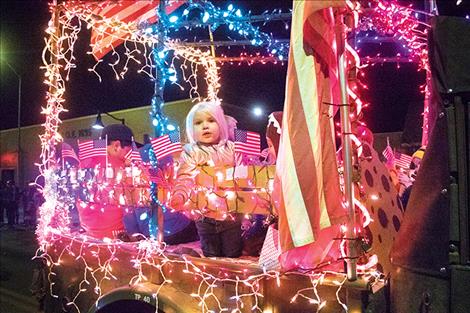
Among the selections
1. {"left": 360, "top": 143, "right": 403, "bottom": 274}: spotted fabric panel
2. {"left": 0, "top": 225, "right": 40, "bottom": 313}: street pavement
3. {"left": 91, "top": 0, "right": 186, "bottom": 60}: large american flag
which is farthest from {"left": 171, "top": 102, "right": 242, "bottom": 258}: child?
{"left": 0, "top": 225, "right": 40, "bottom": 313}: street pavement

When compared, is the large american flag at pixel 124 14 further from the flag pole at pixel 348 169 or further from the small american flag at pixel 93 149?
the flag pole at pixel 348 169

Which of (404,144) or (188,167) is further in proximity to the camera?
(404,144)

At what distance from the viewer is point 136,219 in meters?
4.29

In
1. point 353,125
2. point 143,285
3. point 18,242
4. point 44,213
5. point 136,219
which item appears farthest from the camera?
point 18,242

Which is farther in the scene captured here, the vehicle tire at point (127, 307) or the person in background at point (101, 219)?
the person in background at point (101, 219)

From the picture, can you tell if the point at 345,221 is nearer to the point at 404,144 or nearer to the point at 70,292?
the point at 70,292

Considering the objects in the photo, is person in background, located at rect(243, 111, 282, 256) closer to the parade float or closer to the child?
the child

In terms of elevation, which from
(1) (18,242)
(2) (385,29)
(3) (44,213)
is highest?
(2) (385,29)

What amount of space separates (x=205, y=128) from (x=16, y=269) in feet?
27.1

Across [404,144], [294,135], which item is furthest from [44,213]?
[404,144]

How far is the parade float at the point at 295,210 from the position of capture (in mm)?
2021

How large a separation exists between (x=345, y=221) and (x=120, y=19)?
3304 mm

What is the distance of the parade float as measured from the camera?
202cm

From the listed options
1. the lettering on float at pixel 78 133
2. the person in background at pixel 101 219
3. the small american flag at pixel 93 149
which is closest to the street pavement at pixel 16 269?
the person in background at pixel 101 219
